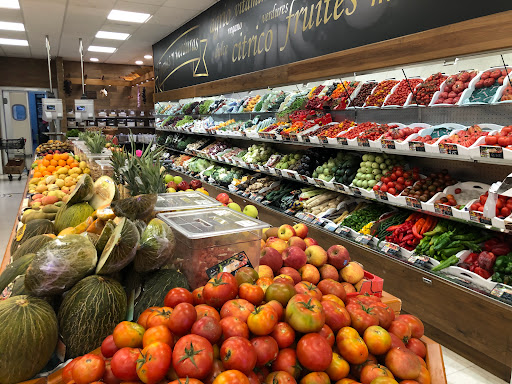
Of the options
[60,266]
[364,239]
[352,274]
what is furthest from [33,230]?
[364,239]

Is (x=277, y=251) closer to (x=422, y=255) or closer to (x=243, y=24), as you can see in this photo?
(x=422, y=255)

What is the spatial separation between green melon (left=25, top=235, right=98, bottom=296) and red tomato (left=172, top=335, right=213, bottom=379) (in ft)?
1.81

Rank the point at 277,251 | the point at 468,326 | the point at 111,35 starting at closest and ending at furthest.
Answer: the point at 277,251
the point at 468,326
the point at 111,35

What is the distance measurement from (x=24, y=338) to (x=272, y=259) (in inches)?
38.5

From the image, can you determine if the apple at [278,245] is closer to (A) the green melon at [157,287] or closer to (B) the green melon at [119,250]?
(A) the green melon at [157,287]

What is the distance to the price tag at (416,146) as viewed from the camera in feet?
9.87

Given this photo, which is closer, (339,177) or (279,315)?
(279,315)

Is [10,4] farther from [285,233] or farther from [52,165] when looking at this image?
[285,233]

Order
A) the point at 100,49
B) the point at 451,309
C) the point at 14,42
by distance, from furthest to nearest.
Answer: the point at 100,49 < the point at 14,42 < the point at 451,309

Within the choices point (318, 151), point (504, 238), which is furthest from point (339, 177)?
point (504, 238)

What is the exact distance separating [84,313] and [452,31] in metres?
3.05

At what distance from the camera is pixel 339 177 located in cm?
405

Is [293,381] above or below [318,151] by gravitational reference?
below

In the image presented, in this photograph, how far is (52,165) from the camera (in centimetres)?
491
